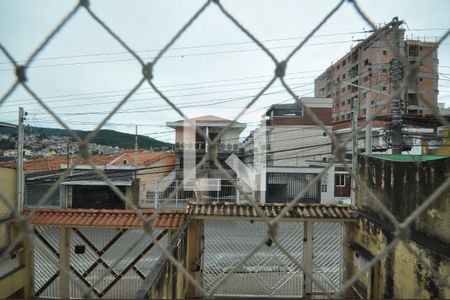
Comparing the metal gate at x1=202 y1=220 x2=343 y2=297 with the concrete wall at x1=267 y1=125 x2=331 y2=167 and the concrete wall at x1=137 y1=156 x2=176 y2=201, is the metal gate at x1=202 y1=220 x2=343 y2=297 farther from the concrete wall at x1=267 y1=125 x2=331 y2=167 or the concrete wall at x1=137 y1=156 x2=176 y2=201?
the concrete wall at x1=267 y1=125 x2=331 y2=167

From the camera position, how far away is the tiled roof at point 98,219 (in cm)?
532

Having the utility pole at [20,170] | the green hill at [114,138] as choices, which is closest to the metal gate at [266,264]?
the green hill at [114,138]

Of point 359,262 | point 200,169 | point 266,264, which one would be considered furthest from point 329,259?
point 200,169

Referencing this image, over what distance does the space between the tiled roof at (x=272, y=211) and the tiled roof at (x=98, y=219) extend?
36 cm

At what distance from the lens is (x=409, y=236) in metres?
2.41

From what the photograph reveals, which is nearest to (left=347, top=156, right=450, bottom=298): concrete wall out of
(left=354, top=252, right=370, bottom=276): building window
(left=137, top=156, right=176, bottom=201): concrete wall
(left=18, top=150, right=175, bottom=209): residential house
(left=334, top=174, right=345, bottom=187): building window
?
(left=354, top=252, right=370, bottom=276): building window

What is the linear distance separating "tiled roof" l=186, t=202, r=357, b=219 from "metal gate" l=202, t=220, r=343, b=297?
0.40 meters

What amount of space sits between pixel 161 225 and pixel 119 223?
78cm

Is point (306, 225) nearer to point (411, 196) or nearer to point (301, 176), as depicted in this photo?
point (411, 196)

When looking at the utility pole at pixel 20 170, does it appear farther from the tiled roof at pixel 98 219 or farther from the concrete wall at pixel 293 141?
the concrete wall at pixel 293 141

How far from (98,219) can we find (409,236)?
4846 mm

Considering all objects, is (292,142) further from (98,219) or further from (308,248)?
(98,219)

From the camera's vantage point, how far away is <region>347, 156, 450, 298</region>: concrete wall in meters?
3.06

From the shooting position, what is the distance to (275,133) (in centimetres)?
1875
